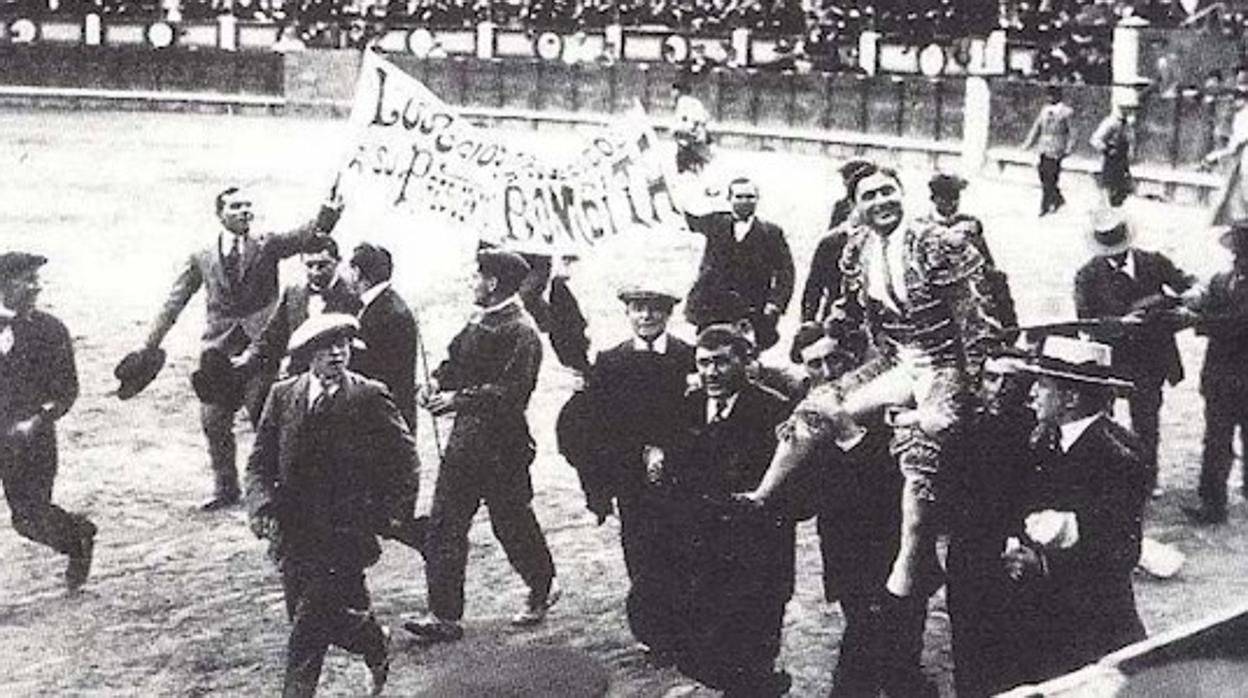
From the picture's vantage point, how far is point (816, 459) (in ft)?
14.2

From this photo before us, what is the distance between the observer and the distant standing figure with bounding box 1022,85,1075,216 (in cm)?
1033

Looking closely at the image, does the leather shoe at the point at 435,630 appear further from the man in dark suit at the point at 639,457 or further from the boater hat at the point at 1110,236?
the boater hat at the point at 1110,236

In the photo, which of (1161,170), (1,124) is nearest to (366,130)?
(1,124)

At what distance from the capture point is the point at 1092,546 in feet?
13.3

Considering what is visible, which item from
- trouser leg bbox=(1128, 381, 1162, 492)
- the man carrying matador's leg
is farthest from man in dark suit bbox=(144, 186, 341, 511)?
trouser leg bbox=(1128, 381, 1162, 492)

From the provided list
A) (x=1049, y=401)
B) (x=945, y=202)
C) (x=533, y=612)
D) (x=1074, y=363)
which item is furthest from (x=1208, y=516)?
(x=533, y=612)

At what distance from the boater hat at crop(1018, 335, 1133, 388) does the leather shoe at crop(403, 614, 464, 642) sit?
5.23 ft

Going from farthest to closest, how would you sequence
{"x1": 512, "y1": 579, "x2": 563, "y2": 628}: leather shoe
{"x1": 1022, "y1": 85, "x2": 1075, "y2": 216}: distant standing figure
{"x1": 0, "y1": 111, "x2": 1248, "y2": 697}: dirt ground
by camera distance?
{"x1": 1022, "y1": 85, "x2": 1075, "y2": 216}: distant standing figure → {"x1": 512, "y1": 579, "x2": 563, "y2": 628}: leather shoe → {"x1": 0, "y1": 111, "x2": 1248, "y2": 697}: dirt ground

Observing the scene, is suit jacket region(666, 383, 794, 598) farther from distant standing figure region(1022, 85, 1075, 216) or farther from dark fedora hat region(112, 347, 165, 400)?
distant standing figure region(1022, 85, 1075, 216)

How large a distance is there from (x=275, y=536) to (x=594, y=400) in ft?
3.41

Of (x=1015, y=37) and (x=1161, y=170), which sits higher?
(x=1015, y=37)

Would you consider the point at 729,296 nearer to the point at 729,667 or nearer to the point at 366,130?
the point at 366,130

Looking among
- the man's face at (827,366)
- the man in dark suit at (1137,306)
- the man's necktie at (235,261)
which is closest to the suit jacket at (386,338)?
the man's necktie at (235,261)

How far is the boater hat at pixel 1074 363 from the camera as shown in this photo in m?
4.27
